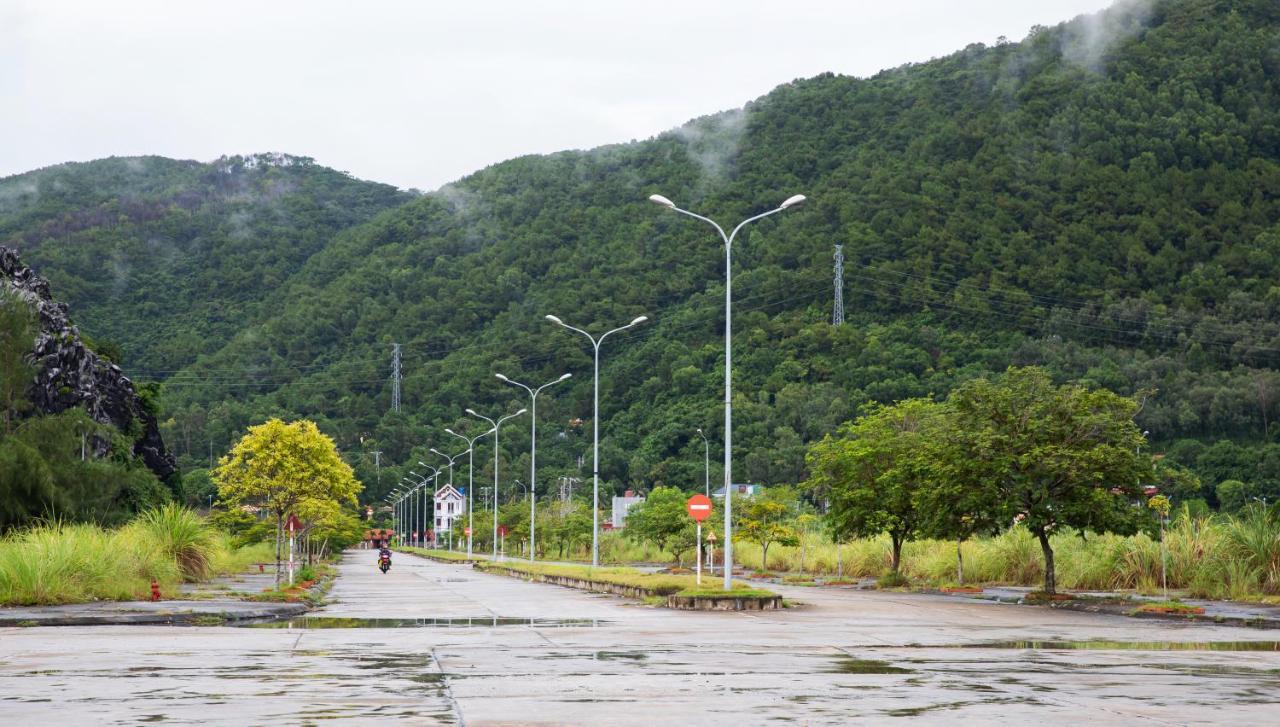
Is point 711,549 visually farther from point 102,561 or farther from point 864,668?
point 864,668

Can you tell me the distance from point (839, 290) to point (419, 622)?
88374mm

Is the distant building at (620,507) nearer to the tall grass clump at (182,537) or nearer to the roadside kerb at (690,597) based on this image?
the roadside kerb at (690,597)

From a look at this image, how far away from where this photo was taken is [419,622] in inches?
968

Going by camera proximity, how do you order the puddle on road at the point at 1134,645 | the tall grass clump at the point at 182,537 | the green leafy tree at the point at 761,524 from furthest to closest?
the green leafy tree at the point at 761,524 → the tall grass clump at the point at 182,537 → the puddle on road at the point at 1134,645

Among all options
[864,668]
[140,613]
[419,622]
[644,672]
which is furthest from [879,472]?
[644,672]

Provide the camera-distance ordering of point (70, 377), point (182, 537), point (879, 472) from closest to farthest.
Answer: point (182, 537), point (879, 472), point (70, 377)

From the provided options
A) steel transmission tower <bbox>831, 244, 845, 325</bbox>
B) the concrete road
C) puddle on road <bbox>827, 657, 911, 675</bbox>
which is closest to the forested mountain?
steel transmission tower <bbox>831, 244, 845, 325</bbox>

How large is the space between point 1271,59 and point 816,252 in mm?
53544

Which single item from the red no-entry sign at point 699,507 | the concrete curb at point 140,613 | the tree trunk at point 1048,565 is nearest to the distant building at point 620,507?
the tree trunk at point 1048,565

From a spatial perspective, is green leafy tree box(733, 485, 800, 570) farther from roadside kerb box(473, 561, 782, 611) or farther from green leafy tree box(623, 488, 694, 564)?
roadside kerb box(473, 561, 782, 611)

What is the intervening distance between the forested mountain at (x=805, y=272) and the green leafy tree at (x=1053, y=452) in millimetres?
66193

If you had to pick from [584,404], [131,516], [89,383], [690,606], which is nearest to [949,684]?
[690,606]

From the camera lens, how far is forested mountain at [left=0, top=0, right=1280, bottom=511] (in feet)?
355

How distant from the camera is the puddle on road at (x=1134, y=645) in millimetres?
18562
